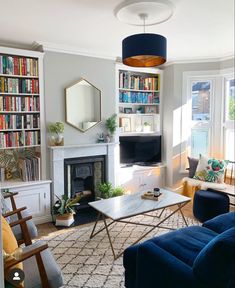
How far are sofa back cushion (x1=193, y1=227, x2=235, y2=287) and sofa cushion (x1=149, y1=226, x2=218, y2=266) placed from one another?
296 mm

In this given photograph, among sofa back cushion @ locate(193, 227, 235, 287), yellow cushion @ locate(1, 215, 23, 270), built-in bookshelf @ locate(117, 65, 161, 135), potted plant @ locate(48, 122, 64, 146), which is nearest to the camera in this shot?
sofa back cushion @ locate(193, 227, 235, 287)

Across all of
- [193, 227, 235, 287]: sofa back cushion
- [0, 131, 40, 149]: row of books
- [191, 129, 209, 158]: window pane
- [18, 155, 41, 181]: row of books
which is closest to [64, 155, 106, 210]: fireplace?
[18, 155, 41, 181]: row of books

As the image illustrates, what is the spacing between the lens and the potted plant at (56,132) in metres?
3.76

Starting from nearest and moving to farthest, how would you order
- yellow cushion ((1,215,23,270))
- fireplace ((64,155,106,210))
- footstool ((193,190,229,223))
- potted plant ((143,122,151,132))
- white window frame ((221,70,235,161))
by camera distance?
yellow cushion ((1,215,23,270)) → footstool ((193,190,229,223)) → fireplace ((64,155,106,210)) → white window frame ((221,70,235,161)) → potted plant ((143,122,151,132))

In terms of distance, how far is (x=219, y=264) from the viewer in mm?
1523

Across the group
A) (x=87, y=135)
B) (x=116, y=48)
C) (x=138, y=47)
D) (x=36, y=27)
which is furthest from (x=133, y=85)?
(x=138, y=47)

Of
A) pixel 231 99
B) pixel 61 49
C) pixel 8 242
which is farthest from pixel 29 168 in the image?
pixel 231 99

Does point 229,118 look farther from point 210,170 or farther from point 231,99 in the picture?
point 210,170

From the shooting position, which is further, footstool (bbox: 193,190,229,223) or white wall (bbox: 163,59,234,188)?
white wall (bbox: 163,59,234,188)

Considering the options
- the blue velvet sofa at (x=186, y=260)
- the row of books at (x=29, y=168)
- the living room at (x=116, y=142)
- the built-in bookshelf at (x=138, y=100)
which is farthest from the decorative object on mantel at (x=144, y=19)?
the row of books at (x=29, y=168)

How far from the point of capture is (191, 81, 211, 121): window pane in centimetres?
484

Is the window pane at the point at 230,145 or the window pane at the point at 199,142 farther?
the window pane at the point at 199,142

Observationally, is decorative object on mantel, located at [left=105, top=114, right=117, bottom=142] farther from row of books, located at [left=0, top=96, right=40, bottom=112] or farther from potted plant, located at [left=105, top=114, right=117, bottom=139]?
row of books, located at [left=0, top=96, right=40, bottom=112]

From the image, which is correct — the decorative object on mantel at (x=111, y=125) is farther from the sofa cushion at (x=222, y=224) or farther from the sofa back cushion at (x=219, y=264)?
the sofa back cushion at (x=219, y=264)
